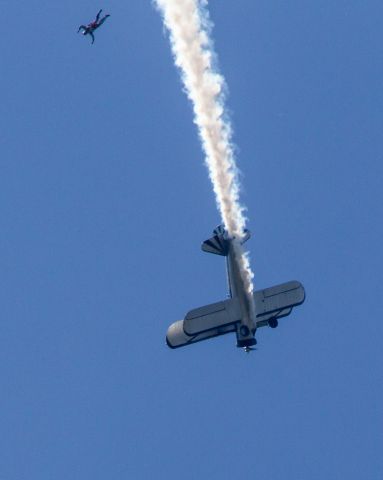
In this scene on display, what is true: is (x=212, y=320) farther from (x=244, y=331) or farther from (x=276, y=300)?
(x=276, y=300)

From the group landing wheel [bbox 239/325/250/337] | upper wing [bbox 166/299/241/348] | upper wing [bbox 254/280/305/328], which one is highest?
upper wing [bbox 254/280/305/328]

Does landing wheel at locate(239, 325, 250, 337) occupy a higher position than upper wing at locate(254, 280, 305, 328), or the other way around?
upper wing at locate(254, 280, 305, 328)

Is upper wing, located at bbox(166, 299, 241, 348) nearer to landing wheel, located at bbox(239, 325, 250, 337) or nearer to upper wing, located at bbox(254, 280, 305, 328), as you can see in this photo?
landing wheel, located at bbox(239, 325, 250, 337)

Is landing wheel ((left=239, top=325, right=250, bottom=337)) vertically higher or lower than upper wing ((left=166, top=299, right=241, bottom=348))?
lower

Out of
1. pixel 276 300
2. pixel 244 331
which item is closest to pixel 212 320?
pixel 244 331

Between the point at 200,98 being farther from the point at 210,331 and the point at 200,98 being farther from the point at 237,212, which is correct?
the point at 210,331

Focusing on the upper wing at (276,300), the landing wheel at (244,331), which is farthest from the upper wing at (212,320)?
the upper wing at (276,300)

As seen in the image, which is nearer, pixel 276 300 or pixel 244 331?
→ pixel 244 331

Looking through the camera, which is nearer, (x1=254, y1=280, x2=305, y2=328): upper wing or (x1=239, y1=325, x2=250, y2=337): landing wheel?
(x1=239, y1=325, x2=250, y2=337): landing wheel

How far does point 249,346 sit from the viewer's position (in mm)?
87000

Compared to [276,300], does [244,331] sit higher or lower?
lower

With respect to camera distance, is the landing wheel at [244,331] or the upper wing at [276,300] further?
the upper wing at [276,300]

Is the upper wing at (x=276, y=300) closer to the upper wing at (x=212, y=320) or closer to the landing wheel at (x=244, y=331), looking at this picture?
the landing wheel at (x=244, y=331)

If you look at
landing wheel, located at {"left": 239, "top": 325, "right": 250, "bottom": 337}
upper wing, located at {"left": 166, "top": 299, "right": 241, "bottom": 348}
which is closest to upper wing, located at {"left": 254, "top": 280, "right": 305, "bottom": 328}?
landing wheel, located at {"left": 239, "top": 325, "right": 250, "bottom": 337}
